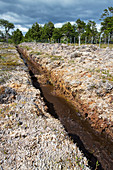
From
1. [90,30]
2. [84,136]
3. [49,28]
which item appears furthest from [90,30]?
[84,136]

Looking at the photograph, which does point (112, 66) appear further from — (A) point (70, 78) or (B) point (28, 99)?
(B) point (28, 99)

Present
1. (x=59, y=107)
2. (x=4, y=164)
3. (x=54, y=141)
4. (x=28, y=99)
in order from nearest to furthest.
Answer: (x=4, y=164), (x=54, y=141), (x=28, y=99), (x=59, y=107)

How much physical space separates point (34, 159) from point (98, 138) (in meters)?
8.36

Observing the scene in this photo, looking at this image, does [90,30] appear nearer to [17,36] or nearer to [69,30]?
[69,30]

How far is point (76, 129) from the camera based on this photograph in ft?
46.4

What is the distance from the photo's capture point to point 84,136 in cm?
1309

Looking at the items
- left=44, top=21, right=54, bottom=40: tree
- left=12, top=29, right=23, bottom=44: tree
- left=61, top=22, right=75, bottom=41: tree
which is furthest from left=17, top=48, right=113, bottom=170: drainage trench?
left=12, top=29, right=23, bottom=44: tree

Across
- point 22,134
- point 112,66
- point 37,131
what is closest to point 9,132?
point 22,134

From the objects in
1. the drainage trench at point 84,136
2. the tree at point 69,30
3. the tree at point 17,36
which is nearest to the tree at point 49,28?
the tree at point 69,30

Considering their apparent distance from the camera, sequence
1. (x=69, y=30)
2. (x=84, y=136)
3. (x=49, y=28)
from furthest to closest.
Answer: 1. (x=49, y=28)
2. (x=69, y=30)
3. (x=84, y=136)

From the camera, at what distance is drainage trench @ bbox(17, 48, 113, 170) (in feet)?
34.9

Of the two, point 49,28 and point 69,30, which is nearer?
point 69,30

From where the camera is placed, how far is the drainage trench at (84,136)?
A: 34.9 ft

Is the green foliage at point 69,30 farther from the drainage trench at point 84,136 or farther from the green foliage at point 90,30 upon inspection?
the drainage trench at point 84,136
